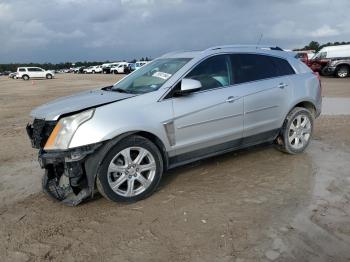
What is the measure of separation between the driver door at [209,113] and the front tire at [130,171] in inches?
16.4

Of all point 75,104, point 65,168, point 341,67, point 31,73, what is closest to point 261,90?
point 75,104

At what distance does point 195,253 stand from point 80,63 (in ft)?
507

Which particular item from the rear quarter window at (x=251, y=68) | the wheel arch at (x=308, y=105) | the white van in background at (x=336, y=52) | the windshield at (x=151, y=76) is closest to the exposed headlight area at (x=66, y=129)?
the windshield at (x=151, y=76)

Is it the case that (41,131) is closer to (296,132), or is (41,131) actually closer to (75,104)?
(75,104)

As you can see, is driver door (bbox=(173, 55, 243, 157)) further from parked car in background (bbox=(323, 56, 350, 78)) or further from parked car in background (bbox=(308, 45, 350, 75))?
parked car in background (bbox=(308, 45, 350, 75))

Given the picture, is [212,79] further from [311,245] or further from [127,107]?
[311,245]

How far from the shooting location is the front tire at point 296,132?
20.8ft

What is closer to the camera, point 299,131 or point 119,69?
point 299,131

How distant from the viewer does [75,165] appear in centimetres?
432

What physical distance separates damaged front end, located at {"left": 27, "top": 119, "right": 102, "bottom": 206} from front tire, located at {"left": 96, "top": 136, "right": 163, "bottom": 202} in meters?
0.16

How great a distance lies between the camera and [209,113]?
521 cm

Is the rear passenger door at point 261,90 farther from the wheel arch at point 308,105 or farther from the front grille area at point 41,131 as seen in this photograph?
the front grille area at point 41,131

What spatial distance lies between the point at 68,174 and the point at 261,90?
9.71ft

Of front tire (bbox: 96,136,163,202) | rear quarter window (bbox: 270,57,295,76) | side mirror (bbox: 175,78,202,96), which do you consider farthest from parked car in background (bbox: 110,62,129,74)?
front tire (bbox: 96,136,163,202)
